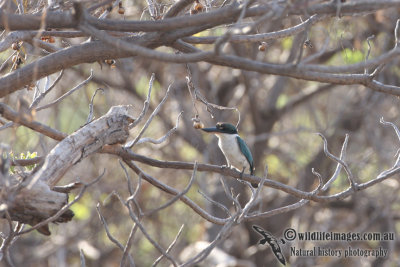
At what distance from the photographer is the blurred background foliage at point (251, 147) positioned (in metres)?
6.61

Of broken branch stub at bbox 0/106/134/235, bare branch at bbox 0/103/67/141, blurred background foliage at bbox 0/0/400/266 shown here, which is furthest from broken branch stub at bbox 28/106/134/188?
blurred background foliage at bbox 0/0/400/266

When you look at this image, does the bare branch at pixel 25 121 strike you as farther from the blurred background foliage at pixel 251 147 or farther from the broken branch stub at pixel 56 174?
the blurred background foliage at pixel 251 147

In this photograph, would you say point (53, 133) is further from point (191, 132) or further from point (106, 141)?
point (191, 132)

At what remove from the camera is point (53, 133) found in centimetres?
298

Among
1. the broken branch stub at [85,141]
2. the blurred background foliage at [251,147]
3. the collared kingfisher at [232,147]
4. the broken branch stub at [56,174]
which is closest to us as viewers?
the broken branch stub at [56,174]

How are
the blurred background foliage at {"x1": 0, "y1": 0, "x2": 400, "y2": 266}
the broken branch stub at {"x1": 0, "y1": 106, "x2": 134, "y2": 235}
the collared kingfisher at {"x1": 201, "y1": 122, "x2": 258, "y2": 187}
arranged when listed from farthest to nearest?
the blurred background foliage at {"x1": 0, "y1": 0, "x2": 400, "y2": 266} < the collared kingfisher at {"x1": 201, "y1": 122, "x2": 258, "y2": 187} < the broken branch stub at {"x1": 0, "y1": 106, "x2": 134, "y2": 235}

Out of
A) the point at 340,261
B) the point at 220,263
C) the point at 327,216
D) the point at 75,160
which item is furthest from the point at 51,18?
the point at 340,261

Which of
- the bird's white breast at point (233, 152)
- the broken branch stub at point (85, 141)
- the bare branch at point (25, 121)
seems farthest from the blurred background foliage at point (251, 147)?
the broken branch stub at point (85, 141)

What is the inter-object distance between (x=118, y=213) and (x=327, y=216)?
8.43 ft

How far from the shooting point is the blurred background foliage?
6609mm

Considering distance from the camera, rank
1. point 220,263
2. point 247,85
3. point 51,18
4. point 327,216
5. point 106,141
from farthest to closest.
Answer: point 327,216
point 247,85
point 220,263
point 106,141
point 51,18

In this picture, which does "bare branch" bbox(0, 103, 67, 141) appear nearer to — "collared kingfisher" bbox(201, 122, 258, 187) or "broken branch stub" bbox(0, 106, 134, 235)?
"broken branch stub" bbox(0, 106, 134, 235)

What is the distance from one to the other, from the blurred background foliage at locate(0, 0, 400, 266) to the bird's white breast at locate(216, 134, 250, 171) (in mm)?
1501

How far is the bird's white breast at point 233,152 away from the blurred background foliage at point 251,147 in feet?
4.92
